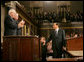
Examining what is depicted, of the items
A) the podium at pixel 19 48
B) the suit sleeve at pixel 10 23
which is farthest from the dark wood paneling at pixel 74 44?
the suit sleeve at pixel 10 23

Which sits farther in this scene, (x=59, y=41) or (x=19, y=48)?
(x=59, y=41)

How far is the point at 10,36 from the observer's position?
5.01 metres

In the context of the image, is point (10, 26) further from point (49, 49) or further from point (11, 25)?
point (49, 49)

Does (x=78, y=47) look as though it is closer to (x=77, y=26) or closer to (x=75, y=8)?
(x=77, y=26)

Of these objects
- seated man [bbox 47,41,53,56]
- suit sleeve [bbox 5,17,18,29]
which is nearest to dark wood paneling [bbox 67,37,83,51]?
seated man [bbox 47,41,53,56]

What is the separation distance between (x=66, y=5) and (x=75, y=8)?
825 millimetres

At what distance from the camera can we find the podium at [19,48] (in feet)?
16.3

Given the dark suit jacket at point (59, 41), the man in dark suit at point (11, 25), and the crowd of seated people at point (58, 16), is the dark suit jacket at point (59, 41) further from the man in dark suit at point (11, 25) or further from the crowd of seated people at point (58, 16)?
the crowd of seated people at point (58, 16)

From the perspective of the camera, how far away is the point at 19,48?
5.04 meters

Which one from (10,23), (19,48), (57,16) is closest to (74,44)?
(19,48)

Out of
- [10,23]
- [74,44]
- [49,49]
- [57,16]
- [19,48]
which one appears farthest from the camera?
[57,16]

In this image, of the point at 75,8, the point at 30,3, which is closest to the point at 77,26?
the point at 75,8

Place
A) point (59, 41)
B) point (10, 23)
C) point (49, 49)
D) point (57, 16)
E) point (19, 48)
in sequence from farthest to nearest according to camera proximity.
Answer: point (57, 16), point (59, 41), point (49, 49), point (10, 23), point (19, 48)

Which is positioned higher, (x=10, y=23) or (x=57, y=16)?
(x=57, y=16)
